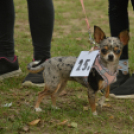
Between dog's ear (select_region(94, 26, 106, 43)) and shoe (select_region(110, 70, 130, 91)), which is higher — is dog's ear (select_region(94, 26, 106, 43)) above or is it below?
above

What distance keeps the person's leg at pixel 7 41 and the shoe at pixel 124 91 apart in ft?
4.58

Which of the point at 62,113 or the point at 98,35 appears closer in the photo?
the point at 98,35

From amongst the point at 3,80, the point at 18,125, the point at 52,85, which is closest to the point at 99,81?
the point at 52,85

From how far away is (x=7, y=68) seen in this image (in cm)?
390

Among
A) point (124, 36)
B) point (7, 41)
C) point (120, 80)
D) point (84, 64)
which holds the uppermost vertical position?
point (124, 36)

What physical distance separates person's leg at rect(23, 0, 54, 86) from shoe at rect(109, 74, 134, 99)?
0.91 metres

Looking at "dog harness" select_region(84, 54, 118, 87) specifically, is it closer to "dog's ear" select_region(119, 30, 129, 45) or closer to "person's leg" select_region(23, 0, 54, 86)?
"dog's ear" select_region(119, 30, 129, 45)

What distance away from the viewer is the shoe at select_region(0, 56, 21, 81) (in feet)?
12.6

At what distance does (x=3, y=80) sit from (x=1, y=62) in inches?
9.5

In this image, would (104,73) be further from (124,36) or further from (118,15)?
(118,15)

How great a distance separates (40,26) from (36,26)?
5 cm

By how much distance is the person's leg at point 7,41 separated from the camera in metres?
3.70

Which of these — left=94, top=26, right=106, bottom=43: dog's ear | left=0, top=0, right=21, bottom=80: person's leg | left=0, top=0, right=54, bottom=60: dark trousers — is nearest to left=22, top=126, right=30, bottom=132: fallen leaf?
left=0, top=0, right=54, bottom=60: dark trousers

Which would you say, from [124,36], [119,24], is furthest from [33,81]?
[124,36]
